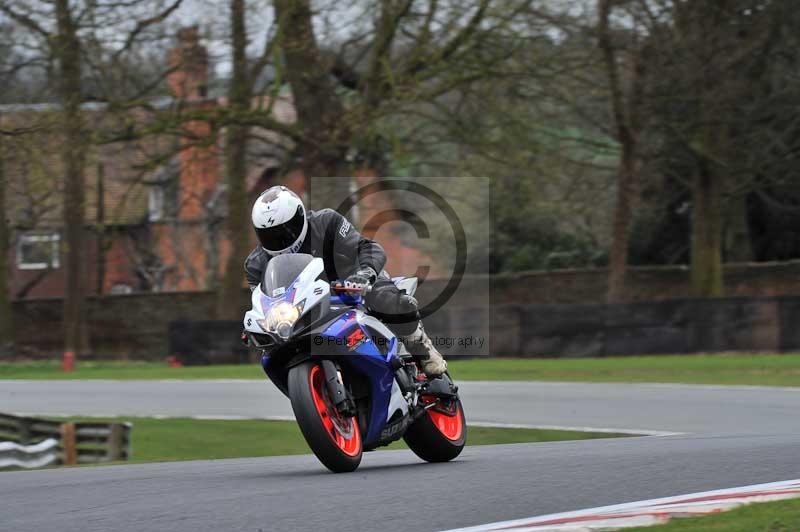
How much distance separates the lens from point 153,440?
1220 centimetres

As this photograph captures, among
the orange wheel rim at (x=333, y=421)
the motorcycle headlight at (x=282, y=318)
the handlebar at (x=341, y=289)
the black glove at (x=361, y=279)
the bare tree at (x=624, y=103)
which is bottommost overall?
the orange wheel rim at (x=333, y=421)

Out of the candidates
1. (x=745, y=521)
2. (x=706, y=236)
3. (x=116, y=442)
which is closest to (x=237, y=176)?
(x=706, y=236)

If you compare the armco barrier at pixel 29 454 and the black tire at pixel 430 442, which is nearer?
the black tire at pixel 430 442

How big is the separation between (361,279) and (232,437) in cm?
564

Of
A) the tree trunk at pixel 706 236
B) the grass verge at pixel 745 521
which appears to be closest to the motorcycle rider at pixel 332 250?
the grass verge at pixel 745 521

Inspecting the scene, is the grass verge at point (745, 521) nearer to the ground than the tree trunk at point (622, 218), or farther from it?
nearer to the ground

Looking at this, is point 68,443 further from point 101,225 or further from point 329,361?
point 101,225

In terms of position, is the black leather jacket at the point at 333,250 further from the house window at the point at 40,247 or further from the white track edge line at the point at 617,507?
the house window at the point at 40,247

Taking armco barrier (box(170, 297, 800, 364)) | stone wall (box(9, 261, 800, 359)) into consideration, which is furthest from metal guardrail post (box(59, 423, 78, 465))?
stone wall (box(9, 261, 800, 359))

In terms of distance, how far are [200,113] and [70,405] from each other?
838 centimetres

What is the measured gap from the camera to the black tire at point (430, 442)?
317 inches

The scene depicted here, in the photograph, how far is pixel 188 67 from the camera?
22.8 metres

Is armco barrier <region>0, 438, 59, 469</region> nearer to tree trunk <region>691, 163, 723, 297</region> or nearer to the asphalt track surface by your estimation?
the asphalt track surface

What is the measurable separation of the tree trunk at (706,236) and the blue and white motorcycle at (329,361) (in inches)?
803
